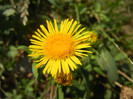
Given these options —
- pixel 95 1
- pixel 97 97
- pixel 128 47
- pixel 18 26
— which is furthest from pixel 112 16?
pixel 18 26

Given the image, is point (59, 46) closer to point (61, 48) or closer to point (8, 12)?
point (61, 48)

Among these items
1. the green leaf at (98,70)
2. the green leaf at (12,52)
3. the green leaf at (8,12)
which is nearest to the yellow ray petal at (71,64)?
the green leaf at (98,70)

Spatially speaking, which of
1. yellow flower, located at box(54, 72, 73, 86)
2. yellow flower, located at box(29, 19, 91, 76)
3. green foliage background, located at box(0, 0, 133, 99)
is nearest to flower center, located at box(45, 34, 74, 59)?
yellow flower, located at box(29, 19, 91, 76)

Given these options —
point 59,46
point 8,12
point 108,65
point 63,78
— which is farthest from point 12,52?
point 108,65

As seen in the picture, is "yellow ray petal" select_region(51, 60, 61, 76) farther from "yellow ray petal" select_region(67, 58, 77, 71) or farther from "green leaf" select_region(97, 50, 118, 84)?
"green leaf" select_region(97, 50, 118, 84)

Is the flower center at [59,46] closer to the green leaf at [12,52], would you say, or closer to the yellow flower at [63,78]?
the yellow flower at [63,78]

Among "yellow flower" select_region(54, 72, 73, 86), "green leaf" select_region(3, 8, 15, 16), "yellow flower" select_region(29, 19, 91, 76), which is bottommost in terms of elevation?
"yellow flower" select_region(54, 72, 73, 86)
